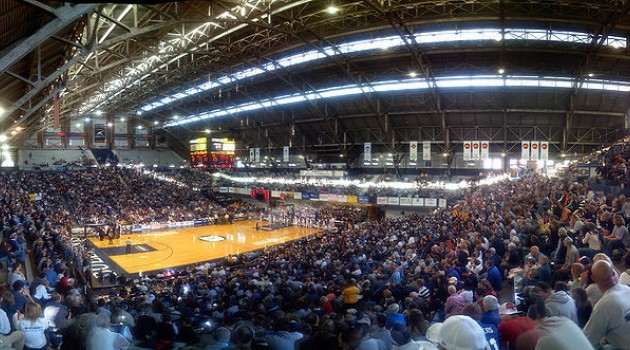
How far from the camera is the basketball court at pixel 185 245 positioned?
2556 cm

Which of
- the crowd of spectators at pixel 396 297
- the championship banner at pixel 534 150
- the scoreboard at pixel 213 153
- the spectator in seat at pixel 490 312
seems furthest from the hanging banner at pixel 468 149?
the spectator in seat at pixel 490 312

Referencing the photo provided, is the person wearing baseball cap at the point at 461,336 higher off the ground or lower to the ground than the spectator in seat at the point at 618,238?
higher

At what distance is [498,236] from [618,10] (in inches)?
555

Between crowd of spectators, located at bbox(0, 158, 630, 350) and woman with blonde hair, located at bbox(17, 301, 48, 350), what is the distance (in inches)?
0.5

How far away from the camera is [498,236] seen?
10.9 meters

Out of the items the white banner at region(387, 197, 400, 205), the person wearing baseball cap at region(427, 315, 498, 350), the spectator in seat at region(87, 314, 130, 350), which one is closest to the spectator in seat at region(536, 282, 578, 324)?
the person wearing baseball cap at region(427, 315, 498, 350)

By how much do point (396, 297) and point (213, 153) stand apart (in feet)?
100

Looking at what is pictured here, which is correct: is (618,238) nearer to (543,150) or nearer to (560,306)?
(560,306)

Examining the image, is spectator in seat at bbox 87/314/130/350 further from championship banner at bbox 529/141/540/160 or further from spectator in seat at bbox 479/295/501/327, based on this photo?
championship banner at bbox 529/141/540/160

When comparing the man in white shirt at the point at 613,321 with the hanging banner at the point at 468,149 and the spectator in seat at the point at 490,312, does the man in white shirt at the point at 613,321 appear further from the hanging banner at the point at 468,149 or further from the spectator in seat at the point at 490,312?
the hanging banner at the point at 468,149

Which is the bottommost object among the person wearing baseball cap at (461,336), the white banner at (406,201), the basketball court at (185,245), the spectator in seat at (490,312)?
the basketball court at (185,245)

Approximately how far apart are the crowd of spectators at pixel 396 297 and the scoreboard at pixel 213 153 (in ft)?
56.4

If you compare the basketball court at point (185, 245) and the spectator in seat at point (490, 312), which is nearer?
the spectator in seat at point (490, 312)

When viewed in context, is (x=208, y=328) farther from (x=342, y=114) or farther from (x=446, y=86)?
(x=342, y=114)
